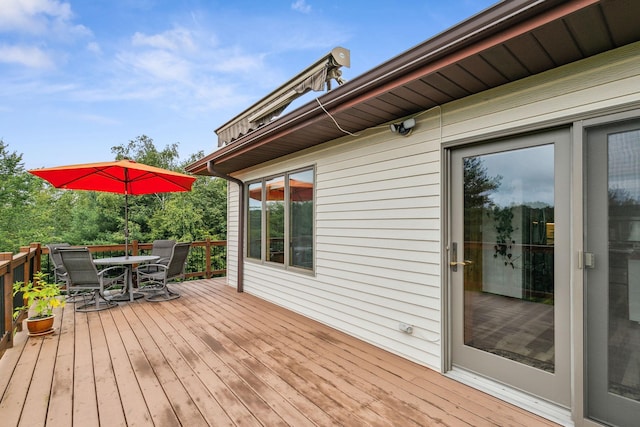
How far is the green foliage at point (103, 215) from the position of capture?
13.6 meters

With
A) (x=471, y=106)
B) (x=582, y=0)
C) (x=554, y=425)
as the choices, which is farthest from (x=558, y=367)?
(x=582, y=0)

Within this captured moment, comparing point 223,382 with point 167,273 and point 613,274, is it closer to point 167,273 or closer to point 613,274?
point 613,274

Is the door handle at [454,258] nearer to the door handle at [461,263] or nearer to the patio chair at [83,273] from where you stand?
the door handle at [461,263]

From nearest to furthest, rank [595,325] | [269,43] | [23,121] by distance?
[595,325], [269,43], [23,121]

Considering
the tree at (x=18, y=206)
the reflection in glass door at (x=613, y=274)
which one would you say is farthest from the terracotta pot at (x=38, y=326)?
the tree at (x=18, y=206)

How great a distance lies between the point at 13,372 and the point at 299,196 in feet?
11.3

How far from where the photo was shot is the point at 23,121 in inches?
671

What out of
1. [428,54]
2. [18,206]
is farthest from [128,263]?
[18,206]

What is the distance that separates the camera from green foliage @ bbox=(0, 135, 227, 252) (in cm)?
1355

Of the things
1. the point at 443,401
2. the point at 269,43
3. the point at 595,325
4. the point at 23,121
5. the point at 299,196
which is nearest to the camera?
the point at 595,325

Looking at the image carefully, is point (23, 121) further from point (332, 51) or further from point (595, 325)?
point (595, 325)

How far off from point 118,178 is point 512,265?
6.03 m

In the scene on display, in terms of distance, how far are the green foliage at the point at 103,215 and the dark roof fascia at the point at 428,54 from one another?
11401 millimetres

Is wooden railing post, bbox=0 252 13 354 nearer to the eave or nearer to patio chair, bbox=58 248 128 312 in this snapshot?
patio chair, bbox=58 248 128 312
